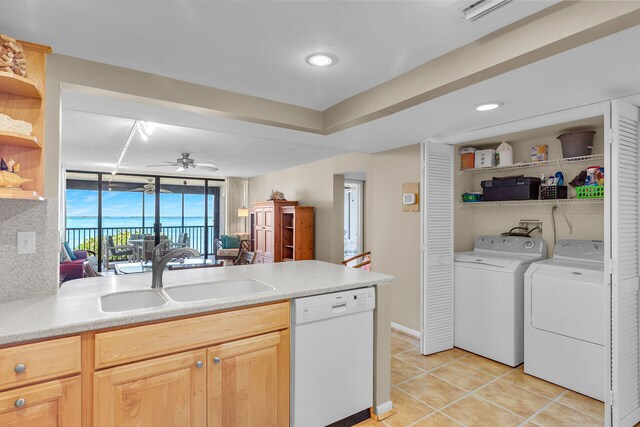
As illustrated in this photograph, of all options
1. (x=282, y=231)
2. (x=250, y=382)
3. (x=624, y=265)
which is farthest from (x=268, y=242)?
(x=624, y=265)

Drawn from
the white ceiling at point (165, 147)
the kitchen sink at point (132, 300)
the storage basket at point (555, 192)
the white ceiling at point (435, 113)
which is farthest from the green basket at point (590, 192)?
the kitchen sink at point (132, 300)

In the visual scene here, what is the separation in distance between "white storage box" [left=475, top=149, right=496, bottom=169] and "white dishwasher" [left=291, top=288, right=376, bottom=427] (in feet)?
6.79

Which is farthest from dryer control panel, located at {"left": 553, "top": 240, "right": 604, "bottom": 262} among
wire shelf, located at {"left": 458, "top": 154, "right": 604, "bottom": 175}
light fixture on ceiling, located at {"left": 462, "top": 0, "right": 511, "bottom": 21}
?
light fixture on ceiling, located at {"left": 462, "top": 0, "right": 511, "bottom": 21}

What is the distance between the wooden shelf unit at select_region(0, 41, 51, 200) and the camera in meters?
1.66

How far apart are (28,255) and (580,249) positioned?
12.9 ft

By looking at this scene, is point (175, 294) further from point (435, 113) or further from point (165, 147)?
point (165, 147)

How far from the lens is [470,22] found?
1.51 metres

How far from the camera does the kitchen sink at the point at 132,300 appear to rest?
6.24ft

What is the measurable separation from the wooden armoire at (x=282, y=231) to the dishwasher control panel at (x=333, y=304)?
144 inches

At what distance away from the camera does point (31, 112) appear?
1731mm

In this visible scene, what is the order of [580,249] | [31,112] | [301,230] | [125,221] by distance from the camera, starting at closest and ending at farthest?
1. [31,112]
2. [580,249]
3. [301,230]
4. [125,221]

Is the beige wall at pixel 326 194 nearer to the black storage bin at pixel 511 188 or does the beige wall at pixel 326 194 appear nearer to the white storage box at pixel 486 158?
the white storage box at pixel 486 158

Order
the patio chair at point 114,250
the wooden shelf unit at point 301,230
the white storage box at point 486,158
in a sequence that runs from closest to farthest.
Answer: the white storage box at point 486,158, the wooden shelf unit at point 301,230, the patio chair at point 114,250

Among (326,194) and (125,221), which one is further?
(125,221)
